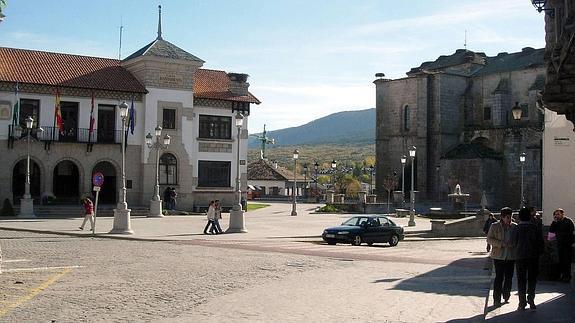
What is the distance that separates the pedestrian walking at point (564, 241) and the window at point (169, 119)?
1448 inches

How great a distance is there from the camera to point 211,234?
29.6 metres

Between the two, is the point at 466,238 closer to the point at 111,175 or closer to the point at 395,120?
the point at 111,175

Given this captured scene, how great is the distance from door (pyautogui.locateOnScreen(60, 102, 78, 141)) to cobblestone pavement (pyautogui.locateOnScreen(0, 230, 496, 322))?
2292cm

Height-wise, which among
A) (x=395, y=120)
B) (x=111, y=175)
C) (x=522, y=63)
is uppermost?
(x=522, y=63)

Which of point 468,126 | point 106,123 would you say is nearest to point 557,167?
point 106,123

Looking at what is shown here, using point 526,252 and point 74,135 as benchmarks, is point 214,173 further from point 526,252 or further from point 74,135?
point 526,252

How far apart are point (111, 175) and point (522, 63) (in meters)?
42.1

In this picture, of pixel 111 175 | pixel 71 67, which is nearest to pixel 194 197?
pixel 111 175

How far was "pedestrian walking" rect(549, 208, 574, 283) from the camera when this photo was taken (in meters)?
14.8

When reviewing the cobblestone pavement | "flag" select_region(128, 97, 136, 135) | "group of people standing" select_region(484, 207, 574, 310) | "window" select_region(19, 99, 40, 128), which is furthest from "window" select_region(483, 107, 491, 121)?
"group of people standing" select_region(484, 207, 574, 310)

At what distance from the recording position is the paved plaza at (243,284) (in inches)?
439

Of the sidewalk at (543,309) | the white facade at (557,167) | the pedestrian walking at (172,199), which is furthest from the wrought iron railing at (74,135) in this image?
the sidewalk at (543,309)

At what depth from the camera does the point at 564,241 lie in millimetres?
14820

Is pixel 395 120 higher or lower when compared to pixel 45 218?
higher
